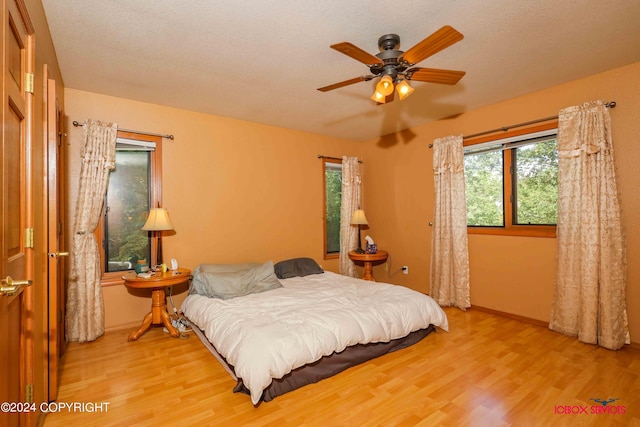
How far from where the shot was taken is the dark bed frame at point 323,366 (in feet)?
6.82

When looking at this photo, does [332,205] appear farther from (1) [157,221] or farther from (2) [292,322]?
Answer: (2) [292,322]

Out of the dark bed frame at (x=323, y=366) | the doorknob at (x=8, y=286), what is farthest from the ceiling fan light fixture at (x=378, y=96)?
the doorknob at (x=8, y=286)

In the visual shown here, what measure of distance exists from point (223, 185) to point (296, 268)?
1469mm

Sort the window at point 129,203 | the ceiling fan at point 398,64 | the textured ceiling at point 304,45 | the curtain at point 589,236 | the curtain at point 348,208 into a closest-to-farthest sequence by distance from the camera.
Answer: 1. the ceiling fan at point 398,64
2. the textured ceiling at point 304,45
3. the curtain at point 589,236
4. the window at point 129,203
5. the curtain at point 348,208

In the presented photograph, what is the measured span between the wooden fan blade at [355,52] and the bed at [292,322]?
6.16ft

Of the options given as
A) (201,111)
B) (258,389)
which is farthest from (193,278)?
(201,111)

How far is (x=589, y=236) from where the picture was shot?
2.83 metres

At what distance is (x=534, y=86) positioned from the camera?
125 inches

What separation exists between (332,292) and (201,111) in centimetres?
273

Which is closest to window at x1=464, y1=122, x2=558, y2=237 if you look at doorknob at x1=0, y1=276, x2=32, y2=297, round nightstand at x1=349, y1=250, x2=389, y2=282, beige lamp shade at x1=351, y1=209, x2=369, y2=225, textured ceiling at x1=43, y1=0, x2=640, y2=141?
textured ceiling at x1=43, y1=0, x2=640, y2=141

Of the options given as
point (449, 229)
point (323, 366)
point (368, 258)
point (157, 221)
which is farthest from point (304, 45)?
point (368, 258)

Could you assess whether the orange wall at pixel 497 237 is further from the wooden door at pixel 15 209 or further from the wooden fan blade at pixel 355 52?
the wooden door at pixel 15 209

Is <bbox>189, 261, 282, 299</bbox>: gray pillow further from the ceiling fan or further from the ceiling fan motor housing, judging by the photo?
the ceiling fan motor housing

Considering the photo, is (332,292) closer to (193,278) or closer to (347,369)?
(347,369)
